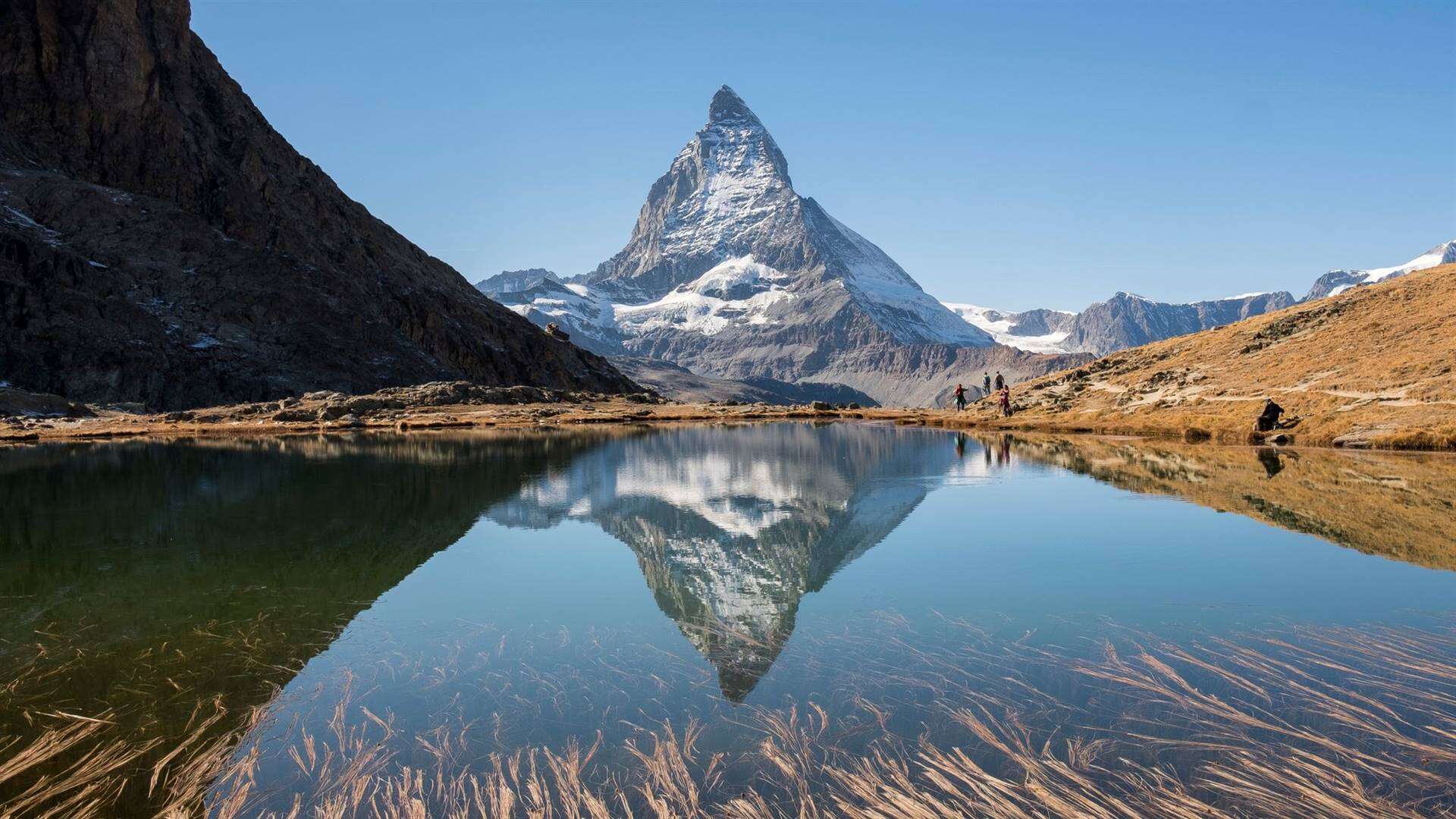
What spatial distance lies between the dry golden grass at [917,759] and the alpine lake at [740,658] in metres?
0.04

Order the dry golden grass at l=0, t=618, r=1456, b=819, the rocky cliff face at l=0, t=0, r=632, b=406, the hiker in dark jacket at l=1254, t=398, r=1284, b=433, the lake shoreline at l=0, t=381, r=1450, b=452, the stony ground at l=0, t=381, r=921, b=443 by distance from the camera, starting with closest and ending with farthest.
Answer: the dry golden grass at l=0, t=618, r=1456, b=819 < the hiker in dark jacket at l=1254, t=398, r=1284, b=433 < the lake shoreline at l=0, t=381, r=1450, b=452 < the stony ground at l=0, t=381, r=921, b=443 < the rocky cliff face at l=0, t=0, r=632, b=406

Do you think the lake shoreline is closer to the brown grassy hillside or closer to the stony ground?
the stony ground

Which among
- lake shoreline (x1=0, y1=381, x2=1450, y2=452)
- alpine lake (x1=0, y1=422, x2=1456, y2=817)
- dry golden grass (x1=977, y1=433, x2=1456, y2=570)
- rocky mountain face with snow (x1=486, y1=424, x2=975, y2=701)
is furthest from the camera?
lake shoreline (x1=0, y1=381, x2=1450, y2=452)

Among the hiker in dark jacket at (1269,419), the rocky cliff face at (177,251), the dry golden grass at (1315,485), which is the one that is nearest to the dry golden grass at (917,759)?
the dry golden grass at (1315,485)

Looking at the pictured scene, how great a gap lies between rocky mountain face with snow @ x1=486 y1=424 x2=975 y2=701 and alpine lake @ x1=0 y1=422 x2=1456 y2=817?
0.54 feet

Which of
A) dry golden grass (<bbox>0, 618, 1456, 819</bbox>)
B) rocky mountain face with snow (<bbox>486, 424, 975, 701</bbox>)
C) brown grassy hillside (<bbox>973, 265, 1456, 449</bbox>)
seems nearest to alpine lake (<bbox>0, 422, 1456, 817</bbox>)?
dry golden grass (<bbox>0, 618, 1456, 819</bbox>)

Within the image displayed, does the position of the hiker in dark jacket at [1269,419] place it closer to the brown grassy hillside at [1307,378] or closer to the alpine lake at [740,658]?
the brown grassy hillside at [1307,378]

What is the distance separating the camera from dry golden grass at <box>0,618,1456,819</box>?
8.36 metres

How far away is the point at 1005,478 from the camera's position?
36.8m

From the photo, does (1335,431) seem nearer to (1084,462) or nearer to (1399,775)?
(1084,462)

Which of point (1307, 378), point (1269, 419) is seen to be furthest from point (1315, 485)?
point (1307, 378)

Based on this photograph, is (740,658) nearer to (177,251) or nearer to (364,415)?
(364,415)

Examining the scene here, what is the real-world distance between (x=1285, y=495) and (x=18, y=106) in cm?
16401

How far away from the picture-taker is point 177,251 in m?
125
